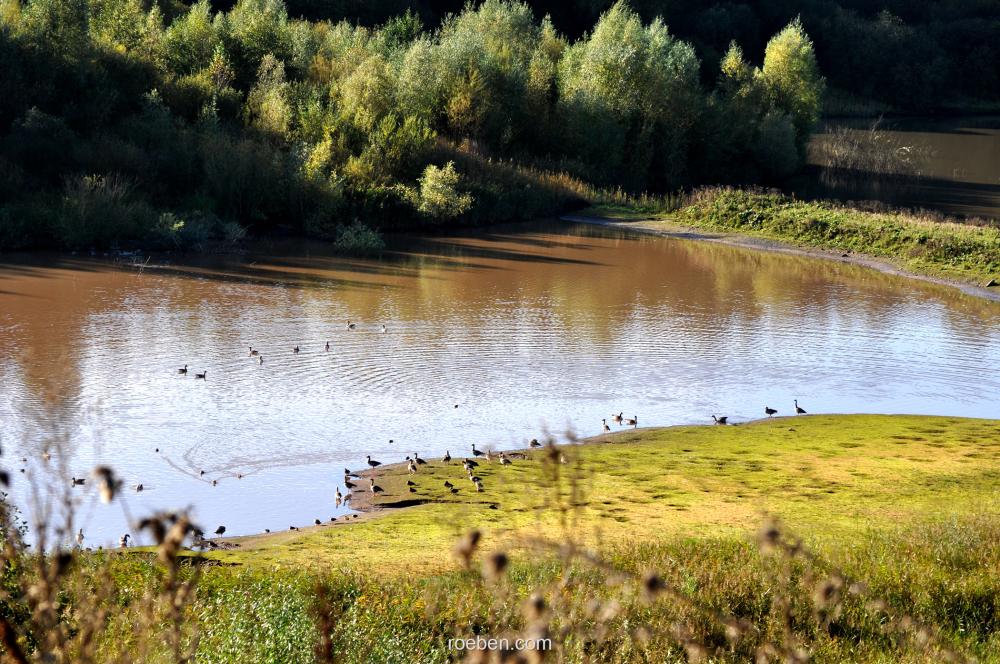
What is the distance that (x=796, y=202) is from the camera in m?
43.5

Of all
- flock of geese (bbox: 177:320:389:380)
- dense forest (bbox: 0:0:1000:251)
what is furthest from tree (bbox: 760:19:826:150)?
flock of geese (bbox: 177:320:389:380)

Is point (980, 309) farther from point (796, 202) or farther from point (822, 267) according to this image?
point (796, 202)

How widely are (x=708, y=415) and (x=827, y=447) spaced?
2.58 metres

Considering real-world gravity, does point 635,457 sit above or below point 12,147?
below

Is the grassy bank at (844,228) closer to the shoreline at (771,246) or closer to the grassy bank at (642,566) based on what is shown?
the shoreline at (771,246)

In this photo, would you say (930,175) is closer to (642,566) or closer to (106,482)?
(642,566)

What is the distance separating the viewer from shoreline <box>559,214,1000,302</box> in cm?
3291

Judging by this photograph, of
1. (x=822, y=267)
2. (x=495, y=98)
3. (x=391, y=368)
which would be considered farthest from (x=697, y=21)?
(x=391, y=368)

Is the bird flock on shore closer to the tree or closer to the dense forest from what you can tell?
the dense forest

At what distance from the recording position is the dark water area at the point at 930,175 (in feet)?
168

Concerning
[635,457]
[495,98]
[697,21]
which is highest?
[697,21]

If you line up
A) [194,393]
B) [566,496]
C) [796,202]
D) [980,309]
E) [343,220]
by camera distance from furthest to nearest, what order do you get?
[796,202], [343,220], [980,309], [194,393], [566,496]

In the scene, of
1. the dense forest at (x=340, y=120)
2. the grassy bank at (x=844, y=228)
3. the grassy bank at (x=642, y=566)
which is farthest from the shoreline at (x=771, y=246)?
the grassy bank at (x=642, y=566)

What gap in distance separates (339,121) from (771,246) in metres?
16.9
